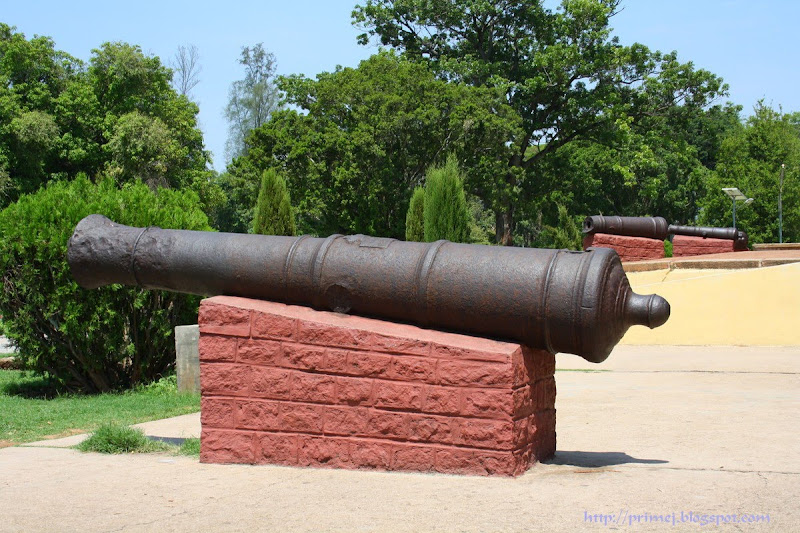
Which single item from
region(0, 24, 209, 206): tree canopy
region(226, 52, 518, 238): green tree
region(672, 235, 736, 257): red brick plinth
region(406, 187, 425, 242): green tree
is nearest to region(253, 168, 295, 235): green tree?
region(406, 187, 425, 242): green tree

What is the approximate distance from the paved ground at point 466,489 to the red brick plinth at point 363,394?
13 cm

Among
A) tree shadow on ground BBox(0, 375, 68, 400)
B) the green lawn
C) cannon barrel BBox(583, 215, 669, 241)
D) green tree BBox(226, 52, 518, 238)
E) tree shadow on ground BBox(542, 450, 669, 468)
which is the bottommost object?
tree shadow on ground BBox(0, 375, 68, 400)

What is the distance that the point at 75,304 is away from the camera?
30.1ft

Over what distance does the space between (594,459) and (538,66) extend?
95.5 ft

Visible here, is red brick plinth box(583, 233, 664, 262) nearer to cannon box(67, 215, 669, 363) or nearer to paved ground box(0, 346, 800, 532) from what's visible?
paved ground box(0, 346, 800, 532)

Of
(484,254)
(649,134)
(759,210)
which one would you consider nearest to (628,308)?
(484,254)

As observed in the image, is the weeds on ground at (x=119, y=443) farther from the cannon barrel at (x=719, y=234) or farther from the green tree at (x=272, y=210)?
the cannon barrel at (x=719, y=234)

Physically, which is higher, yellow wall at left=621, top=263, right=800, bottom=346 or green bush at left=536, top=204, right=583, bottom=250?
green bush at left=536, top=204, right=583, bottom=250

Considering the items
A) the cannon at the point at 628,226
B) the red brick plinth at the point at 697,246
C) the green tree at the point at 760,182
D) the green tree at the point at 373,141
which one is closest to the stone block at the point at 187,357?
the cannon at the point at 628,226

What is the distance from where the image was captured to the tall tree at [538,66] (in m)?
31.7

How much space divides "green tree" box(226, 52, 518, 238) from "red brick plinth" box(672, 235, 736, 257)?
29.3 feet

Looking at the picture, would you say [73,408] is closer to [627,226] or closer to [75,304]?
[75,304]

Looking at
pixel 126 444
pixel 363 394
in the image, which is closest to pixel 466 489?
pixel 363 394

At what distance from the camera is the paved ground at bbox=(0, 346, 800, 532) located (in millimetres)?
3600
